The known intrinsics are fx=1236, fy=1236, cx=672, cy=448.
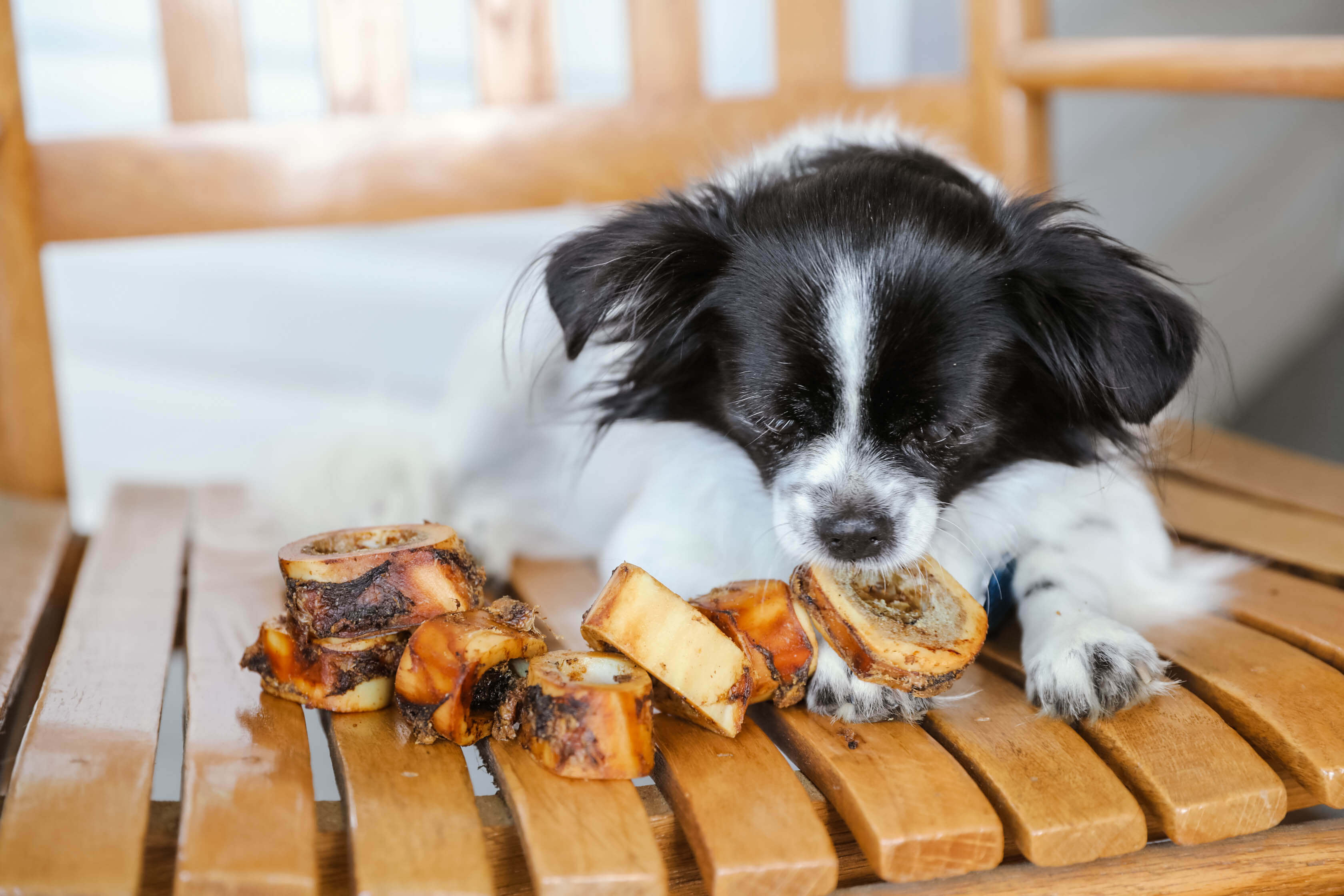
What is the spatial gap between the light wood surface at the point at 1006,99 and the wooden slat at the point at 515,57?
99 cm

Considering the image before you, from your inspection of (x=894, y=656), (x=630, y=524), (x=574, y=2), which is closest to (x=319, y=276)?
(x=574, y=2)

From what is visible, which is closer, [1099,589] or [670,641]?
[670,641]

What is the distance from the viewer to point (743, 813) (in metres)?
1.32

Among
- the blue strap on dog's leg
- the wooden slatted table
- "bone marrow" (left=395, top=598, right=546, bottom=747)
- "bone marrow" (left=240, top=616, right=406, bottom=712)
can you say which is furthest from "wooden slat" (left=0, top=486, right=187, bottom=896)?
the blue strap on dog's leg

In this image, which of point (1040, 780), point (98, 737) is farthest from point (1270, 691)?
point (98, 737)

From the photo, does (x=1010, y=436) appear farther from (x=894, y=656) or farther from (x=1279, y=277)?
(x=1279, y=277)

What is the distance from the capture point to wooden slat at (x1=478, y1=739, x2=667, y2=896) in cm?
121

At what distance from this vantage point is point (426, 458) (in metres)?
2.59

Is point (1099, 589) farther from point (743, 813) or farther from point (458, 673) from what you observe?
point (458, 673)

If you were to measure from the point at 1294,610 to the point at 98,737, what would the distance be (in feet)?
5.44

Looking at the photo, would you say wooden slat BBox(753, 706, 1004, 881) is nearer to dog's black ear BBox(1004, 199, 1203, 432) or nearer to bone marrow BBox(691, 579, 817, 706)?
bone marrow BBox(691, 579, 817, 706)

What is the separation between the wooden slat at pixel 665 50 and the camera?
270 cm

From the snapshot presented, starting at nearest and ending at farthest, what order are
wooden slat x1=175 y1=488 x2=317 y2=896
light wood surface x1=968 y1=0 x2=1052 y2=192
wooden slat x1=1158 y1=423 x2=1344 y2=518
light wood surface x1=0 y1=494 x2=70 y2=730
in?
wooden slat x1=175 y1=488 x2=317 y2=896, light wood surface x1=0 y1=494 x2=70 y2=730, wooden slat x1=1158 y1=423 x2=1344 y2=518, light wood surface x1=968 y1=0 x2=1052 y2=192

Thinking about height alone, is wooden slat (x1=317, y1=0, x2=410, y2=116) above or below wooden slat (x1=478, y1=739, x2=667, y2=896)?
above
